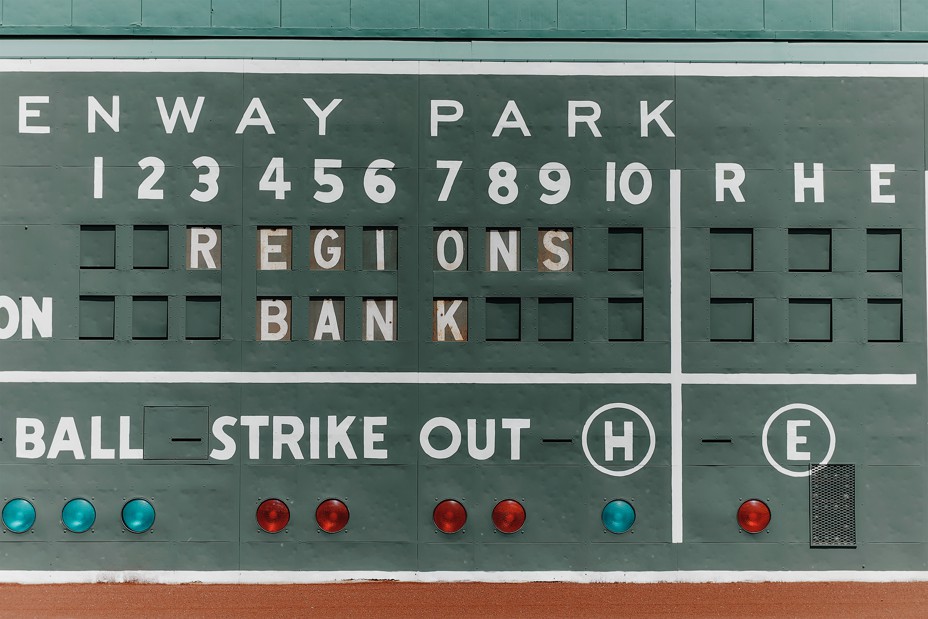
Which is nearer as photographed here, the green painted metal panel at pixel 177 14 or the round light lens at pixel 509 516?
the round light lens at pixel 509 516

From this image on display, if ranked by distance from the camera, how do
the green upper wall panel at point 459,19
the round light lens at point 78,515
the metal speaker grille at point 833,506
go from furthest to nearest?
the green upper wall panel at point 459,19
the metal speaker grille at point 833,506
the round light lens at point 78,515

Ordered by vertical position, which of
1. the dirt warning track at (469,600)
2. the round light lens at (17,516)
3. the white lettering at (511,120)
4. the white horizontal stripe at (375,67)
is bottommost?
the dirt warning track at (469,600)

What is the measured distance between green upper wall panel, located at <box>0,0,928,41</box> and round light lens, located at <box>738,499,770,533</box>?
140 inches

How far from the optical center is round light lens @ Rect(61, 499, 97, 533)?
5.62m

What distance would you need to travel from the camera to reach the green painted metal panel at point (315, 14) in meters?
5.86

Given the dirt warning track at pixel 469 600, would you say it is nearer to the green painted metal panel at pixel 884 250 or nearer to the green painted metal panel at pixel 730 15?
the green painted metal panel at pixel 884 250

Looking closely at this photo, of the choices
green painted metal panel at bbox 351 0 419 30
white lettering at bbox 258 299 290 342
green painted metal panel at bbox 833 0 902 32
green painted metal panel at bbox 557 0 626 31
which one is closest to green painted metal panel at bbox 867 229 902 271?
green painted metal panel at bbox 833 0 902 32

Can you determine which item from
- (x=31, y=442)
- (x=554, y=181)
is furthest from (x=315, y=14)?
(x=31, y=442)

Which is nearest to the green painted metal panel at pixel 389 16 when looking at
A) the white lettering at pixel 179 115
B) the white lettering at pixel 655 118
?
the white lettering at pixel 179 115

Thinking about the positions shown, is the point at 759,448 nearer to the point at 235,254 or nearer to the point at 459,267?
the point at 459,267

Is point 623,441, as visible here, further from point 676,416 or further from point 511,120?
point 511,120

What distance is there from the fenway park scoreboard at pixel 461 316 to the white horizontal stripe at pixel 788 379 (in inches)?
0.9

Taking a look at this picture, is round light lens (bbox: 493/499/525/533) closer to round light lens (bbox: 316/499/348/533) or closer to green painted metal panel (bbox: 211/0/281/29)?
round light lens (bbox: 316/499/348/533)

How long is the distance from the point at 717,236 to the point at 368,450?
3084mm
